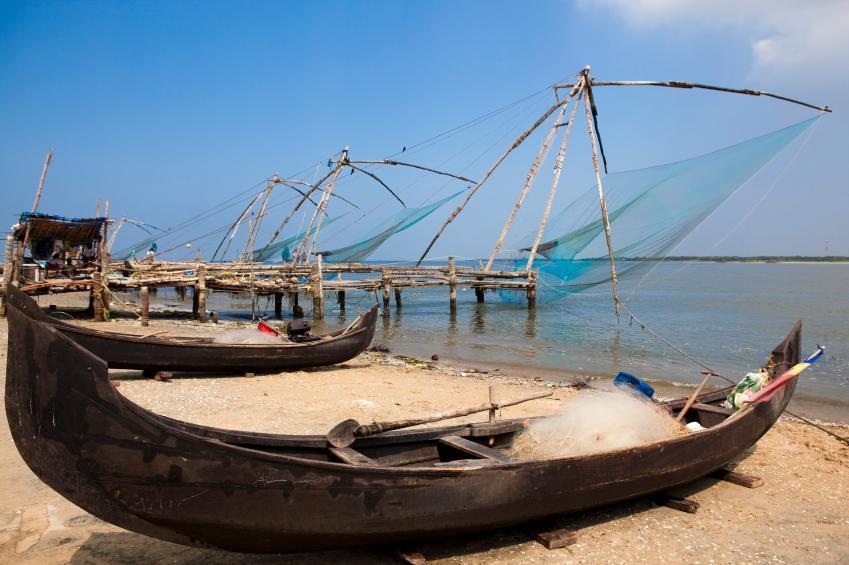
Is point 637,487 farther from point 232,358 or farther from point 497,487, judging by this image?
point 232,358

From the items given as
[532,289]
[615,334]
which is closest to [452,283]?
[532,289]

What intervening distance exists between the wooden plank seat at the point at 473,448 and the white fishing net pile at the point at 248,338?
5.46 meters

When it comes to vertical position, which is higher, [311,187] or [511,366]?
[311,187]

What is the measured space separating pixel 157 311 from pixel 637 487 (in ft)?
61.0

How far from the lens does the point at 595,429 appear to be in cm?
433

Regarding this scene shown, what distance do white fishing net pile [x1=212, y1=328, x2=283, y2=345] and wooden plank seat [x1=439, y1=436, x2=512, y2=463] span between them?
5.46 m

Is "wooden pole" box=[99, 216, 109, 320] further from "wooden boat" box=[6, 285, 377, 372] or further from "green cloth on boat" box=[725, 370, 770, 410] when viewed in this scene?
"green cloth on boat" box=[725, 370, 770, 410]

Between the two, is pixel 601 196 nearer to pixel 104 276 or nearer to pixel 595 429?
pixel 595 429

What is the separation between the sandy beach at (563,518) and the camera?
3502 mm

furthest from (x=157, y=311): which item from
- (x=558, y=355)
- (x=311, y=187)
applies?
(x=558, y=355)

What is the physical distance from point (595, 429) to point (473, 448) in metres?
1.07

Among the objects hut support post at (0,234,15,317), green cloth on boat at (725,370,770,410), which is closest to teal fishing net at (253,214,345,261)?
hut support post at (0,234,15,317)

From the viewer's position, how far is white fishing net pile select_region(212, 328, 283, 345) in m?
8.87

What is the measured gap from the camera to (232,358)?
8508 millimetres
